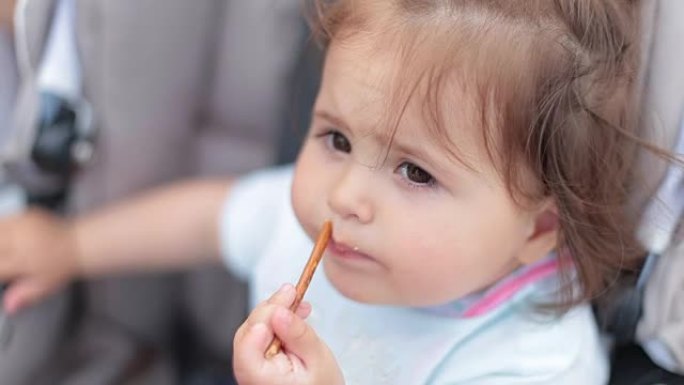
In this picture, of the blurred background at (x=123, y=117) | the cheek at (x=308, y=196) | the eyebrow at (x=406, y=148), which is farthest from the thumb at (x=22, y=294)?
the eyebrow at (x=406, y=148)

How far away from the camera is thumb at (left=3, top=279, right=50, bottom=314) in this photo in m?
1.07

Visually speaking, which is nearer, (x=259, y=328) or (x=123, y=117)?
(x=259, y=328)

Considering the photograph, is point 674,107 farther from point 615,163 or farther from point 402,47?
point 402,47

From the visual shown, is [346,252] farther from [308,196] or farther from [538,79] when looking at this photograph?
[538,79]

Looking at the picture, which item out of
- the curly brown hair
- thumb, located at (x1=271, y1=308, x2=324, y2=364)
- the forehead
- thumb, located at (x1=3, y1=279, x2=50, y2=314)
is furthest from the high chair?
thumb, located at (x1=3, y1=279, x2=50, y2=314)

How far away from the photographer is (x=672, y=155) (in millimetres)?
818

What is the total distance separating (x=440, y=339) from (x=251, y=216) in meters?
0.25

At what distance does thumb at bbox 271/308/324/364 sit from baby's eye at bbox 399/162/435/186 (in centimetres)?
14

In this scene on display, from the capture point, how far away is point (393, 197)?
0.83 metres

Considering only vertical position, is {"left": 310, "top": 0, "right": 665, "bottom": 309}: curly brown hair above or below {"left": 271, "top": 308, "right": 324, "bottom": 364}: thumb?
above

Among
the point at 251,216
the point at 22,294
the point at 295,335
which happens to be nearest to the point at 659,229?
the point at 295,335

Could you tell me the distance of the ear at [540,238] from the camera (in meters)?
0.89

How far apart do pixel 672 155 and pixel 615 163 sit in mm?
51

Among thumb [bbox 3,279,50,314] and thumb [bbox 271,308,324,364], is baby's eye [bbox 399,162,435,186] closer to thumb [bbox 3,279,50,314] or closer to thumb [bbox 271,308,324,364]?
thumb [bbox 271,308,324,364]
